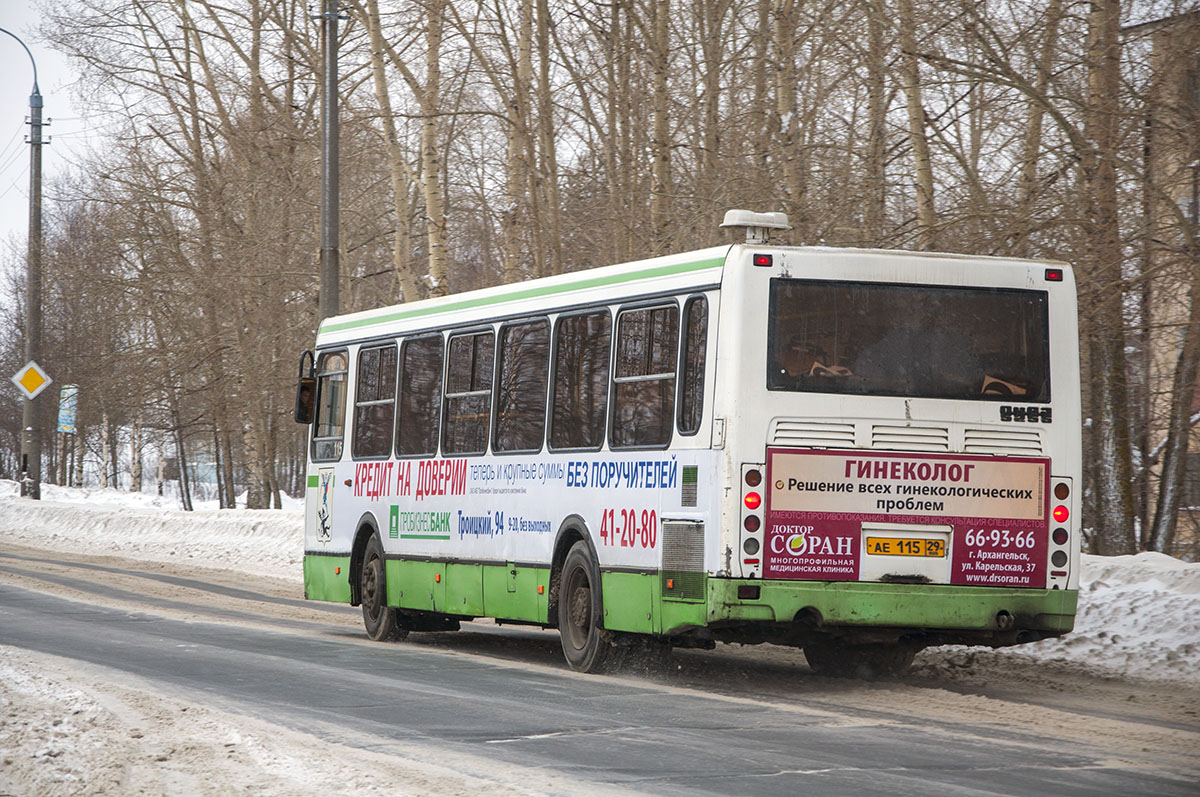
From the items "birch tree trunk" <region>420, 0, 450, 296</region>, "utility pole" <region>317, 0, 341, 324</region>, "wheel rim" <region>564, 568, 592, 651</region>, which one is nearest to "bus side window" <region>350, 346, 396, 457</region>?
"wheel rim" <region>564, 568, 592, 651</region>

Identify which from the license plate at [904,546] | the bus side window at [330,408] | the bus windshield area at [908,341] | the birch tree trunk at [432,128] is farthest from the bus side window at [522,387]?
the birch tree trunk at [432,128]

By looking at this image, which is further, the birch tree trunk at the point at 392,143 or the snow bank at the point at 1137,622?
the birch tree trunk at the point at 392,143

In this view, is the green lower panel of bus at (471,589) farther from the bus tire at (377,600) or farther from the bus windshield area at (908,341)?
the bus windshield area at (908,341)

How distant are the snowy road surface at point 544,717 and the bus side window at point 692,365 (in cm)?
184

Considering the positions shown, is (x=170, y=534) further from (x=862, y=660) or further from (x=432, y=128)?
(x=862, y=660)

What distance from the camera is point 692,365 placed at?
11.2 meters

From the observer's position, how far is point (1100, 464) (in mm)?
17625

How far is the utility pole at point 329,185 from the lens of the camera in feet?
74.1

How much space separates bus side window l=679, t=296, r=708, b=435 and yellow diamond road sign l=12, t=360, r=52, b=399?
101 feet

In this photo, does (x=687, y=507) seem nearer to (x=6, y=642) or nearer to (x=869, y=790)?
(x=869, y=790)

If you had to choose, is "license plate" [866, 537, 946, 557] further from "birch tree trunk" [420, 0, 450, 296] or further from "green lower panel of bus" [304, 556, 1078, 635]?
"birch tree trunk" [420, 0, 450, 296]

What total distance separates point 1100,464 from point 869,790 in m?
11.4

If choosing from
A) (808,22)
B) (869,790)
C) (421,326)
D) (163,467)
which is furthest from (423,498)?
(163,467)

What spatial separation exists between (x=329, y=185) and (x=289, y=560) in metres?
7.45
